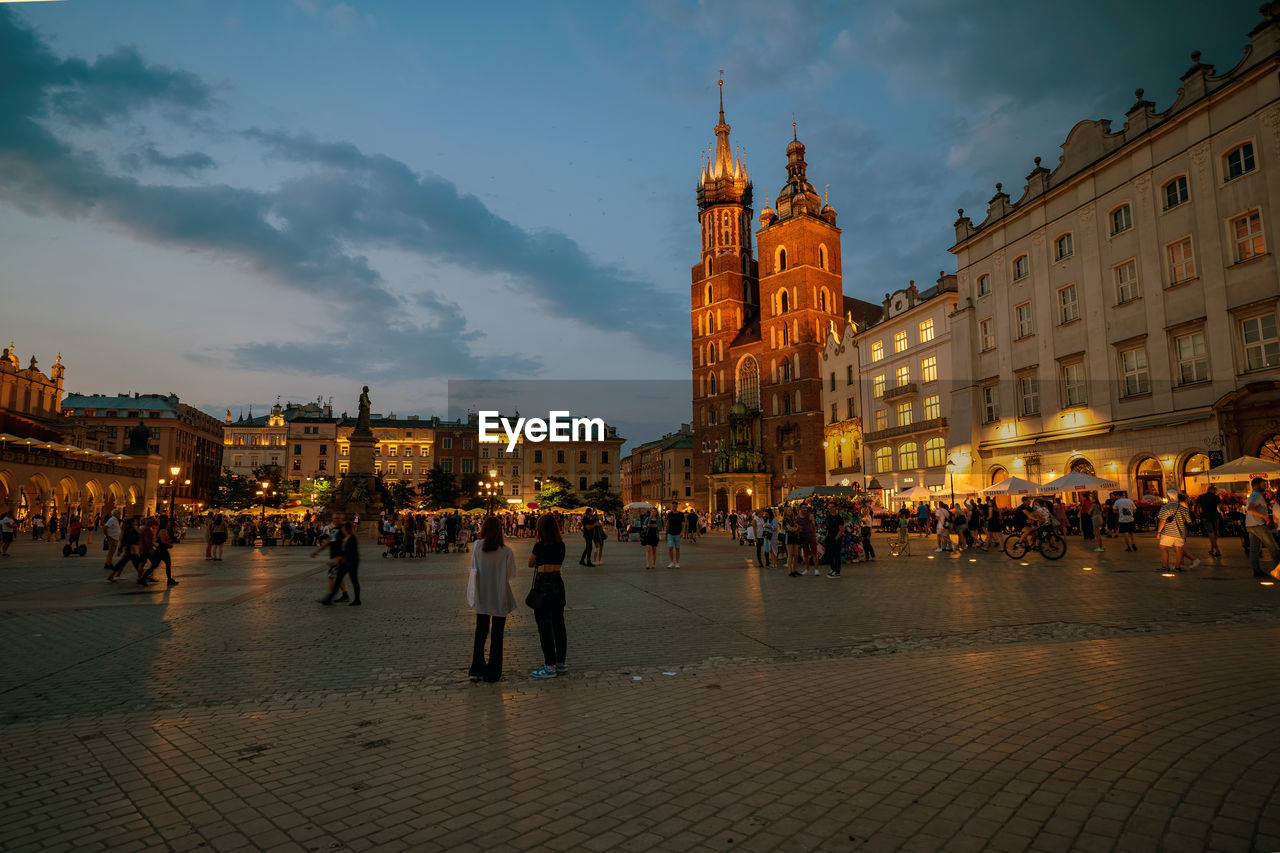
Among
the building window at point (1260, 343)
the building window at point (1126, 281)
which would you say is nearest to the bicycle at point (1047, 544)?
the building window at point (1260, 343)

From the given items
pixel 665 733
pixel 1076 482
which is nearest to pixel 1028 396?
pixel 1076 482

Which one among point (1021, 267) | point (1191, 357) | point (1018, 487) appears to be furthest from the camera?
point (1021, 267)

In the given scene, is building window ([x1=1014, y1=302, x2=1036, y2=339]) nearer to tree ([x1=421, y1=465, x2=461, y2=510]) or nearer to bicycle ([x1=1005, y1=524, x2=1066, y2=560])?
bicycle ([x1=1005, y1=524, x2=1066, y2=560])

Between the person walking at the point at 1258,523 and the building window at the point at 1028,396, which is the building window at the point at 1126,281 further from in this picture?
the person walking at the point at 1258,523

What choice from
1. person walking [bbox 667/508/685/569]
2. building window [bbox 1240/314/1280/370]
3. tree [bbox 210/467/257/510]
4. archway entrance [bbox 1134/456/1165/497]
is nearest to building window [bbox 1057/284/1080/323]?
archway entrance [bbox 1134/456/1165/497]

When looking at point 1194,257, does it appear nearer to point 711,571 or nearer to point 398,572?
point 711,571

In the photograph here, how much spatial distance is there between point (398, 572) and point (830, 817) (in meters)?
17.7

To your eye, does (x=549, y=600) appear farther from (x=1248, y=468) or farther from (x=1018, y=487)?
(x=1018, y=487)

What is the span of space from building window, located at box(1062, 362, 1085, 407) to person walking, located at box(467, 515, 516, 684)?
1239 inches

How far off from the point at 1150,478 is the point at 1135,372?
426 centimetres

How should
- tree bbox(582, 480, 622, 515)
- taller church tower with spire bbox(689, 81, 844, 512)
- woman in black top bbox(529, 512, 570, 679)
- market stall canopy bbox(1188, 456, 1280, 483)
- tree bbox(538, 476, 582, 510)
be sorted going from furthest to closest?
tree bbox(582, 480, 622, 515)
tree bbox(538, 476, 582, 510)
taller church tower with spire bbox(689, 81, 844, 512)
market stall canopy bbox(1188, 456, 1280, 483)
woman in black top bbox(529, 512, 570, 679)

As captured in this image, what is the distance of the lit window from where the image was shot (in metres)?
34.3

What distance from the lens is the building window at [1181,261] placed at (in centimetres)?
2583

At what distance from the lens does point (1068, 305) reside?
31688 millimetres
